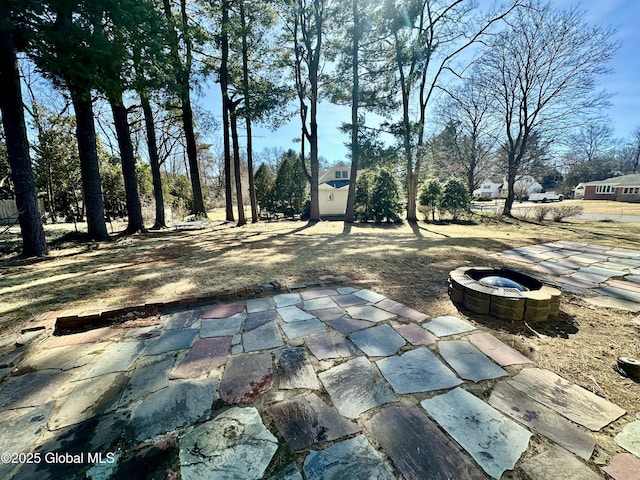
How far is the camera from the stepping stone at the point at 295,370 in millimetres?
1613

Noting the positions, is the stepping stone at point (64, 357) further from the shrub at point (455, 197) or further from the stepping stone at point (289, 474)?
the shrub at point (455, 197)

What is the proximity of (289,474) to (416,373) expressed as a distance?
3.37 feet

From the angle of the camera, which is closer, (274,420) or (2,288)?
(274,420)

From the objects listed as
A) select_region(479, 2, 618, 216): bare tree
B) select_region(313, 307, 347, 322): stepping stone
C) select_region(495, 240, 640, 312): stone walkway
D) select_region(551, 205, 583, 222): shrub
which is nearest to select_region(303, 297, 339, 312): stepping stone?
select_region(313, 307, 347, 322): stepping stone

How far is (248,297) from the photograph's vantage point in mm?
3143

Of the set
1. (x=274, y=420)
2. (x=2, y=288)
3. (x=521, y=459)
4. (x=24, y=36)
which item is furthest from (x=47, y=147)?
(x=521, y=459)

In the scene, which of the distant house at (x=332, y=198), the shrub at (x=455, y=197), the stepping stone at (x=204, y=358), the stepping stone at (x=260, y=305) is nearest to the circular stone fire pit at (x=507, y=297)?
the stepping stone at (x=260, y=305)

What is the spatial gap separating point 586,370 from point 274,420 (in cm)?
215

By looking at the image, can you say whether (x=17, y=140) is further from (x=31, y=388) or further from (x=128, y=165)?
(x=31, y=388)

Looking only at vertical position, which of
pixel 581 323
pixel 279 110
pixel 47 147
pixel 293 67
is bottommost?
pixel 581 323

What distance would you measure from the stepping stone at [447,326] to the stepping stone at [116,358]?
7.98ft

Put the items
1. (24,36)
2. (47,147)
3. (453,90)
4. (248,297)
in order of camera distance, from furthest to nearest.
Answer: (453,90)
(47,147)
(24,36)
(248,297)

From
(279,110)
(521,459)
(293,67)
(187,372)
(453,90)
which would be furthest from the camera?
(453,90)

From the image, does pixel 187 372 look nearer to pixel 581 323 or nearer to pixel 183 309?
pixel 183 309
